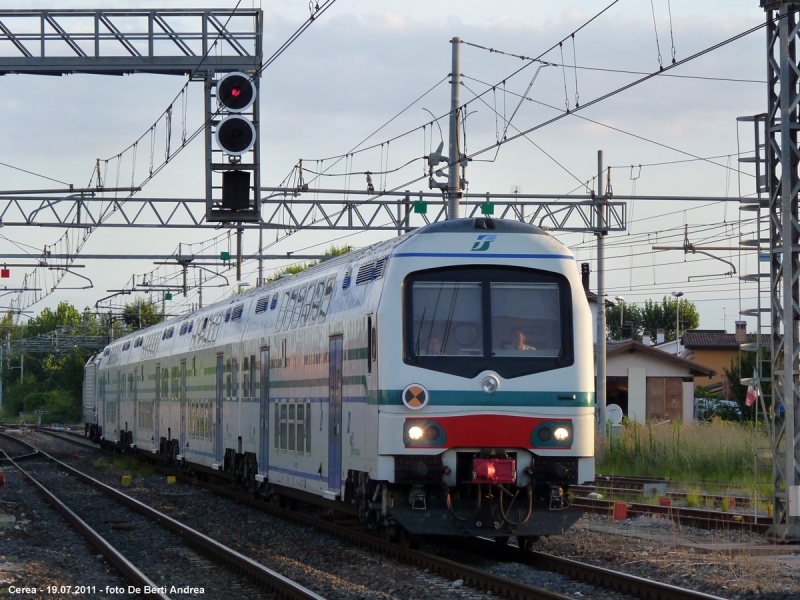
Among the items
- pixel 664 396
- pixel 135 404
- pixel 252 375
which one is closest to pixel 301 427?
pixel 252 375

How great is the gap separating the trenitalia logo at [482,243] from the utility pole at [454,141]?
9.09 metres

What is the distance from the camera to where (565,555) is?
13.1 metres

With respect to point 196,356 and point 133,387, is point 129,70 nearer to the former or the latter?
point 196,356

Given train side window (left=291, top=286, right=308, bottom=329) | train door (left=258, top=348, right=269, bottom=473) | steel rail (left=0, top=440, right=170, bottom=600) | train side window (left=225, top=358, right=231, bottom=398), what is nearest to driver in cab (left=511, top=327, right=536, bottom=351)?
steel rail (left=0, top=440, right=170, bottom=600)

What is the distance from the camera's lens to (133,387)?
35.1m

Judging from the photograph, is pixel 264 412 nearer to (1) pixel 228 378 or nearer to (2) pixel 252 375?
(2) pixel 252 375

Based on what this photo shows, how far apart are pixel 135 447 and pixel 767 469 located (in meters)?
18.8

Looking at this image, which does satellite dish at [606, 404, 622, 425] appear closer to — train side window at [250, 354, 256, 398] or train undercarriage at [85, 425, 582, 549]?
train side window at [250, 354, 256, 398]

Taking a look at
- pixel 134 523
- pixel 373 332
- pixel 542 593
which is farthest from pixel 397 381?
pixel 134 523

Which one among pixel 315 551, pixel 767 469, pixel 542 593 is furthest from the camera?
pixel 767 469

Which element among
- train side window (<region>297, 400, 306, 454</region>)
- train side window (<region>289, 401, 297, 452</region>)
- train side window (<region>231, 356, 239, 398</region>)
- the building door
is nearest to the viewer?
train side window (<region>297, 400, 306, 454</region>)

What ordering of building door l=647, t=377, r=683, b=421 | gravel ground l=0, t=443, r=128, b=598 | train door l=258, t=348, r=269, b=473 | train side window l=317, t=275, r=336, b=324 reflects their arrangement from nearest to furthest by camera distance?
gravel ground l=0, t=443, r=128, b=598 < train side window l=317, t=275, r=336, b=324 < train door l=258, t=348, r=269, b=473 < building door l=647, t=377, r=683, b=421

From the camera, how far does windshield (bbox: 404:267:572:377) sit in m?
12.4

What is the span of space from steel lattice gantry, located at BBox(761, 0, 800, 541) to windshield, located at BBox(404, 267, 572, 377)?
3.26 metres
